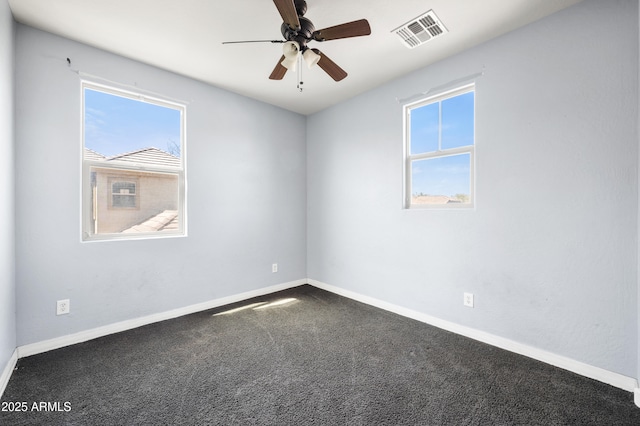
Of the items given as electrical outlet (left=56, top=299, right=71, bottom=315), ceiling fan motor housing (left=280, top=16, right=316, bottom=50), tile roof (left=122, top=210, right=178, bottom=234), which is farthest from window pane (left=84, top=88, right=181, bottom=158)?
ceiling fan motor housing (left=280, top=16, right=316, bottom=50)

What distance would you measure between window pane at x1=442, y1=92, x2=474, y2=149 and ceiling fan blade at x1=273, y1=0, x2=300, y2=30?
1784 millimetres

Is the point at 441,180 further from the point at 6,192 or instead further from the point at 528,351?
the point at 6,192

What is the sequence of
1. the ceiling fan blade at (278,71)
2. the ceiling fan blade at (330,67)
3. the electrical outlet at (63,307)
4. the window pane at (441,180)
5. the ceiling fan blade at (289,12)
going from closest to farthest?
the ceiling fan blade at (289,12)
the ceiling fan blade at (330,67)
the ceiling fan blade at (278,71)
the electrical outlet at (63,307)
the window pane at (441,180)

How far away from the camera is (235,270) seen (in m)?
3.56

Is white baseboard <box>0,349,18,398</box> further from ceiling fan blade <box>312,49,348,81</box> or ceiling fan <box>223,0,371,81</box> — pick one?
ceiling fan blade <box>312,49,348,81</box>

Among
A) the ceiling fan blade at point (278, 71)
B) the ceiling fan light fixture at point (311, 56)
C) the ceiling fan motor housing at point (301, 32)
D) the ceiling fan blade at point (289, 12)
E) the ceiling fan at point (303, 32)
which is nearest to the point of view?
the ceiling fan blade at point (289, 12)

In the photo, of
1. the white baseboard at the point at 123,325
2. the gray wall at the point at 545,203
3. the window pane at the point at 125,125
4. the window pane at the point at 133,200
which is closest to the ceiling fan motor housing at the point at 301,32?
the gray wall at the point at 545,203

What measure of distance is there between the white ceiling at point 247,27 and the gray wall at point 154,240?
0.98ft

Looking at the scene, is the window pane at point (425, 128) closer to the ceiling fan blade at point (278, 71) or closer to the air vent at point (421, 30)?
the air vent at point (421, 30)

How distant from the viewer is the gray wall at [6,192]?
1846 mm

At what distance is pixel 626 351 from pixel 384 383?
1616 millimetres

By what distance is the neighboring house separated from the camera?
104 inches

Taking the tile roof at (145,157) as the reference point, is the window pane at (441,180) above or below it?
below

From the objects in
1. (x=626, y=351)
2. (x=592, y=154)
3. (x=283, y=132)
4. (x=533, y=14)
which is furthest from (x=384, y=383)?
(x=283, y=132)
